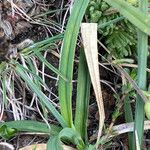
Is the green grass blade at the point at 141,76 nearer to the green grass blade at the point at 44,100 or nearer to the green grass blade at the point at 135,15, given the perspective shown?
the green grass blade at the point at 135,15

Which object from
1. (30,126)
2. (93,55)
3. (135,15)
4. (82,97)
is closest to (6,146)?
(30,126)

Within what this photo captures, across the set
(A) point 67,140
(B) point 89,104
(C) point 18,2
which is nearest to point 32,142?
(A) point 67,140

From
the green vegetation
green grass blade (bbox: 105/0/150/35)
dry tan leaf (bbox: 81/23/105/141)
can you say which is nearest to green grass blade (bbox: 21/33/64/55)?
the green vegetation

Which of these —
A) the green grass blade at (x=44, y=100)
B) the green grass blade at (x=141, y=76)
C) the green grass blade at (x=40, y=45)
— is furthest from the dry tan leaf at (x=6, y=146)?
the green grass blade at (x=141, y=76)

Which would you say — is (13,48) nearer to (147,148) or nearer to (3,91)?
(3,91)

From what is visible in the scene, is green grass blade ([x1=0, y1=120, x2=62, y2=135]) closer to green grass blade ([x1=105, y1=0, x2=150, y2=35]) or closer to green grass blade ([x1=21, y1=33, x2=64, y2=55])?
green grass blade ([x1=21, y1=33, x2=64, y2=55])
